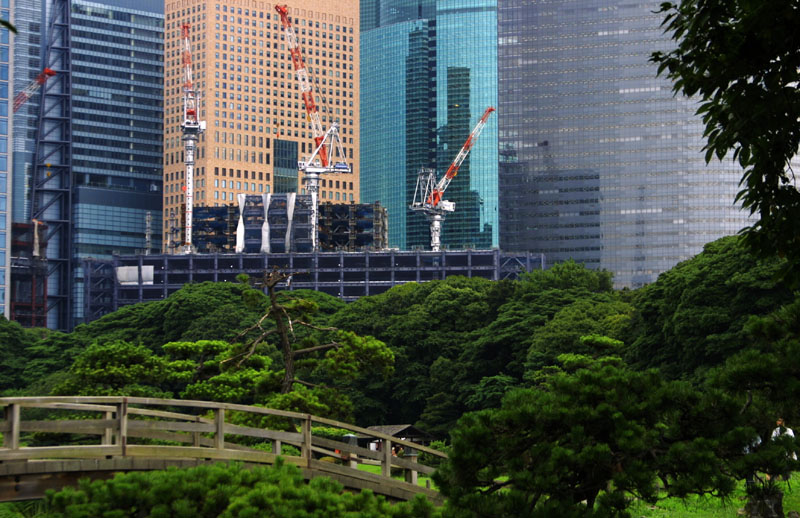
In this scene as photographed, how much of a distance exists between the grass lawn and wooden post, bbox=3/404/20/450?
Answer: 614 inches

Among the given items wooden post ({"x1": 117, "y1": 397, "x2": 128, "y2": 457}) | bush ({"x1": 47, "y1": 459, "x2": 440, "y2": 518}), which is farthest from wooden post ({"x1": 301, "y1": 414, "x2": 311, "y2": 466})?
wooden post ({"x1": 117, "y1": 397, "x2": 128, "y2": 457})

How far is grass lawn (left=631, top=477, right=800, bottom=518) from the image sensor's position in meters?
31.6

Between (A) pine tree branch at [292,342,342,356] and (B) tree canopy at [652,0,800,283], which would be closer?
(B) tree canopy at [652,0,800,283]

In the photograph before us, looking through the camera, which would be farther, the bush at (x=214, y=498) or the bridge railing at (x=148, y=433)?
the bridge railing at (x=148, y=433)

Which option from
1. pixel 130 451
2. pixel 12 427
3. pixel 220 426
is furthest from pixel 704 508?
pixel 12 427

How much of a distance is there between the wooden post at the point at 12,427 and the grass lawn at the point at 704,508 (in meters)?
15.6

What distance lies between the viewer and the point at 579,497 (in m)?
23.1

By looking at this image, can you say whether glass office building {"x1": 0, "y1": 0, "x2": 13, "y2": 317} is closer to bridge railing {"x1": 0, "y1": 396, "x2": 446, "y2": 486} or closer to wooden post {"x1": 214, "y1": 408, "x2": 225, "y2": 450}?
bridge railing {"x1": 0, "y1": 396, "x2": 446, "y2": 486}

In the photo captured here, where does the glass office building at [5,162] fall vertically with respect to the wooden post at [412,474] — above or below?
above

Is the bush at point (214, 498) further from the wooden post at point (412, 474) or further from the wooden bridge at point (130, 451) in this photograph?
the wooden post at point (412, 474)

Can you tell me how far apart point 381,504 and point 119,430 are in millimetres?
5679

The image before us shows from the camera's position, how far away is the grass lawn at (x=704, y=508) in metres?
31.6

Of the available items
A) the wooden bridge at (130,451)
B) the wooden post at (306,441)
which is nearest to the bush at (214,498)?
the wooden bridge at (130,451)

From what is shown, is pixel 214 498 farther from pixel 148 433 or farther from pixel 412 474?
pixel 412 474
